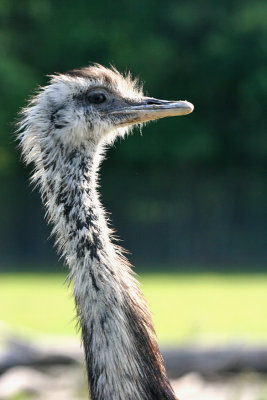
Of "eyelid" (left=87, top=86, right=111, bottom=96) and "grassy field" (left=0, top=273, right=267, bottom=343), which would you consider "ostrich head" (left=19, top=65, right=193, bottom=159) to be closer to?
"eyelid" (left=87, top=86, right=111, bottom=96)

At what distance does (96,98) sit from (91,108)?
0.07m

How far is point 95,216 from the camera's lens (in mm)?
3188

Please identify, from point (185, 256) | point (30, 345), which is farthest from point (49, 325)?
point (185, 256)

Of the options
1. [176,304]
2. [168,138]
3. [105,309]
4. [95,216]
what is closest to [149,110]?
[95,216]

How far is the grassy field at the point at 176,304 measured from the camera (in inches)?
352

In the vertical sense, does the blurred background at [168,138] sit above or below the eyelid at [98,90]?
above

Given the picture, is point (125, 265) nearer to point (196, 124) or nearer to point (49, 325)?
point (49, 325)

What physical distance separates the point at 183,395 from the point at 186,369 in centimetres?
42

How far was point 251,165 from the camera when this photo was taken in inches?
675

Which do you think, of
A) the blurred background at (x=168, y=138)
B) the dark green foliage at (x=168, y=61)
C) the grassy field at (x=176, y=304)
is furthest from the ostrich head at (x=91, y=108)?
the dark green foliage at (x=168, y=61)

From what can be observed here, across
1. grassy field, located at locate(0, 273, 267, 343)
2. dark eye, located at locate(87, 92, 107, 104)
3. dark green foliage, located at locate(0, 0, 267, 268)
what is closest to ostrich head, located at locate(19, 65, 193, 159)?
dark eye, located at locate(87, 92, 107, 104)

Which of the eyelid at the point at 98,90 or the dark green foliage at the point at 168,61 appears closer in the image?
the eyelid at the point at 98,90

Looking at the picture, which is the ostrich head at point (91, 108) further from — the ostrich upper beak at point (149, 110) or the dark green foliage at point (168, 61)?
the dark green foliage at point (168, 61)

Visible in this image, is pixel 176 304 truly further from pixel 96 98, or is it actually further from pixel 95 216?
pixel 95 216
